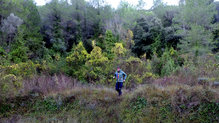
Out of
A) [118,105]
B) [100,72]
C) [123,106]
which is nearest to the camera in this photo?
[123,106]

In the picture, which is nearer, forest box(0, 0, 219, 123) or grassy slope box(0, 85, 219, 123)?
grassy slope box(0, 85, 219, 123)

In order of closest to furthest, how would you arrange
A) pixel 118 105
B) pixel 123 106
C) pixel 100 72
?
pixel 123 106
pixel 118 105
pixel 100 72

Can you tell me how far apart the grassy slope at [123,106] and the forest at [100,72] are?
40mm

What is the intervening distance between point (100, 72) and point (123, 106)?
624cm

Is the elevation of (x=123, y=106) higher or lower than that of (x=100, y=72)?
lower

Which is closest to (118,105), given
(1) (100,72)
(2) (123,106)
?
(2) (123,106)

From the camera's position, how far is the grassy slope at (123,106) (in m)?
7.81

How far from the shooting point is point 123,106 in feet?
30.6

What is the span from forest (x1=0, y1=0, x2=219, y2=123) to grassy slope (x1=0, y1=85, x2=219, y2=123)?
0.04m

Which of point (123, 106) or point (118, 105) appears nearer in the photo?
point (123, 106)

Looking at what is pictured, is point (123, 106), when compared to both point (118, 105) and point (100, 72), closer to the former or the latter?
point (118, 105)

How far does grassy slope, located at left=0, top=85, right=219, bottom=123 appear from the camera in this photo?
781 centimetres

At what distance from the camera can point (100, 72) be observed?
599 inches

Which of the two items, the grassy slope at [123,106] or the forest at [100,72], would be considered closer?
the grassy slope at [123,106]
